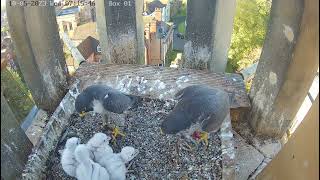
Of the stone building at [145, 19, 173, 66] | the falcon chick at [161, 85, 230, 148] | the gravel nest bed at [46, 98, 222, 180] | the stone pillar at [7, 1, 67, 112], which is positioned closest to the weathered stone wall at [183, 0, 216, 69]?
the gravel nest bed at [46, 98, 222, 180]

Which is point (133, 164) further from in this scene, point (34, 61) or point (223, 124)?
point (34, 61)

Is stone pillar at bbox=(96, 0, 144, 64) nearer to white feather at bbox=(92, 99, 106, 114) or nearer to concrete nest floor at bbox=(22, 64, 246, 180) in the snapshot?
concrete nest floor at bbox=(22, 64, 246, 180)

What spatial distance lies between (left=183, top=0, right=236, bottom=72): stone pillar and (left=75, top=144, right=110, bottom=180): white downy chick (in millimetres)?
2401

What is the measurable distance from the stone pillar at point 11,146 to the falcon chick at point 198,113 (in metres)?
1.42

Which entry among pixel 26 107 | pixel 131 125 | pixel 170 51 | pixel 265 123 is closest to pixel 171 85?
pixel 131 125

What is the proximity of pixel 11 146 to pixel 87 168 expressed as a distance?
80 centimetres

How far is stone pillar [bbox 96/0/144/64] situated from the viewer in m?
5.04

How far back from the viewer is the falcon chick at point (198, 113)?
3705 mm

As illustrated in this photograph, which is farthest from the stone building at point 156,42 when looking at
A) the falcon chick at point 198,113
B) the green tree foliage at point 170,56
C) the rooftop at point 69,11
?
the falcon chick at point 198,113

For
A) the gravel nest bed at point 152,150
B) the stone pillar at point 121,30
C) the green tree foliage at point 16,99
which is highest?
the stone pillar at point 121,30

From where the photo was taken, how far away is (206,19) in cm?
492

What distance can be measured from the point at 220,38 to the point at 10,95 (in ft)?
23.4

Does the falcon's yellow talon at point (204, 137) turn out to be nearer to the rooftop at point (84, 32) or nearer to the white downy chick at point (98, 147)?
the white downy chick at point (98, 147)

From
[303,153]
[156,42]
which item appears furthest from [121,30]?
[156,42]
